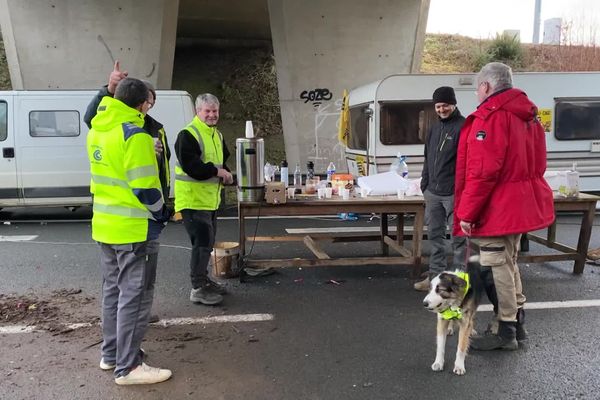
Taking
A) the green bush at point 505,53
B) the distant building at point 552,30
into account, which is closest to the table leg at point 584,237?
the green bush at point 505,53

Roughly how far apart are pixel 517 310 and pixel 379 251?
10.1ft

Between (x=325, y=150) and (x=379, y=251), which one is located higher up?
(x=325, y=150)

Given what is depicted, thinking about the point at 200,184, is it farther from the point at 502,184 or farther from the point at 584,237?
the point at 584,237

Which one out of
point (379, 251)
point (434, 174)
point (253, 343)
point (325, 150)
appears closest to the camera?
point (253, 343)

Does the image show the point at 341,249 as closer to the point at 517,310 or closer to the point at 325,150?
the point at 517,310

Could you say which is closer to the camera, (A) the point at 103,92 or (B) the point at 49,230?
(A) the point at 103,92

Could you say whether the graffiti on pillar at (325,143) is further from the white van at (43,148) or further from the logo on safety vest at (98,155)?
the logo on safety vest at (98,155)

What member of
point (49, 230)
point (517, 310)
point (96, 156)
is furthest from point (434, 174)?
point (49, 230)

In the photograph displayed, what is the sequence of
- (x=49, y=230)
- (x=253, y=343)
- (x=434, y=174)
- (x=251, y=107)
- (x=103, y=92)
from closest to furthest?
(x=253, y=343) → (x=103, y=92) → (x=434, y=174) → (x=49, y=230) → (x=251, y=107)

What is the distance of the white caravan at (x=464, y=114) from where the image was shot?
8.76m

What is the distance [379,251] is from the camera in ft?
22.5

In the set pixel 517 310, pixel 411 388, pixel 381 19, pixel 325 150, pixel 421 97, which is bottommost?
pixel 411 388

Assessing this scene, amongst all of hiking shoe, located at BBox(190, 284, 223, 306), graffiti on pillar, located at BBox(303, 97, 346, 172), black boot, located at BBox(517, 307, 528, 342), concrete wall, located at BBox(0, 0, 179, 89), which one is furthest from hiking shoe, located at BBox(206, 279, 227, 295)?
concrete wall, located at BBox(0, 0, 179, 89)

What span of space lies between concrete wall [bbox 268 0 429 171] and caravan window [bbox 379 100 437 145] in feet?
16.5
